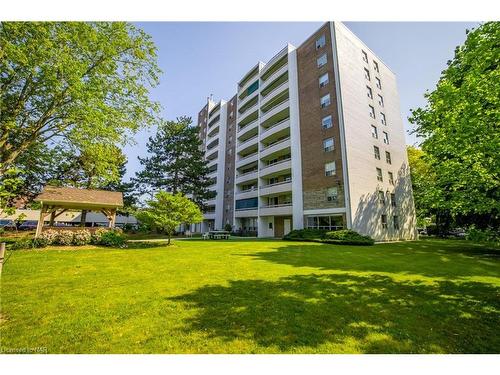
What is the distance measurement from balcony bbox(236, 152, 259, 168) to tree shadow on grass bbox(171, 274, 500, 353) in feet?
106

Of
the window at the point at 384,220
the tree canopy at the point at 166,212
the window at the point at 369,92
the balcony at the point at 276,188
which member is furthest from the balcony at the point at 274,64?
the tree canopy at the point at 166,212

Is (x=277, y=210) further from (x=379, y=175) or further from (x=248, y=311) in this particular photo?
(x=248, y=311)

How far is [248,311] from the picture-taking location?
566 centimetres

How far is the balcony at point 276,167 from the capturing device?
3206 cm

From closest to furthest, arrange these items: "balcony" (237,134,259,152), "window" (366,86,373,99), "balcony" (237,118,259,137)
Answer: "window" (366,86,373,99)
"balcony" (237,134,259,152)
"balcony" (237,118,259,137)

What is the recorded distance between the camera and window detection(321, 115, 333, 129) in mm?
28422

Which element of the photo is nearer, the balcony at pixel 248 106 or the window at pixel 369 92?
the window at pixel 369 92

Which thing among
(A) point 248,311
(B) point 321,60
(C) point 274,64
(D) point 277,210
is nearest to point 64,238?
(A) point 248,311

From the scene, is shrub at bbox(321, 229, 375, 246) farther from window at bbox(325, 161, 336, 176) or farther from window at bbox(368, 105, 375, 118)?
window at bbox(368, 105, 375, 118)

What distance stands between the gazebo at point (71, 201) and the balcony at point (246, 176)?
20.5m

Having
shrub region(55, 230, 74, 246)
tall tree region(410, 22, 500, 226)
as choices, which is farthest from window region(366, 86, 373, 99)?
shrub region(55, 230, 74, 246)

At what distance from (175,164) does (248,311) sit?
37.7 meters

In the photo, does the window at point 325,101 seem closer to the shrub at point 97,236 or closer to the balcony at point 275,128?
the balcony at point 275,128

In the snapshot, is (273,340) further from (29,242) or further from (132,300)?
(29,242)
